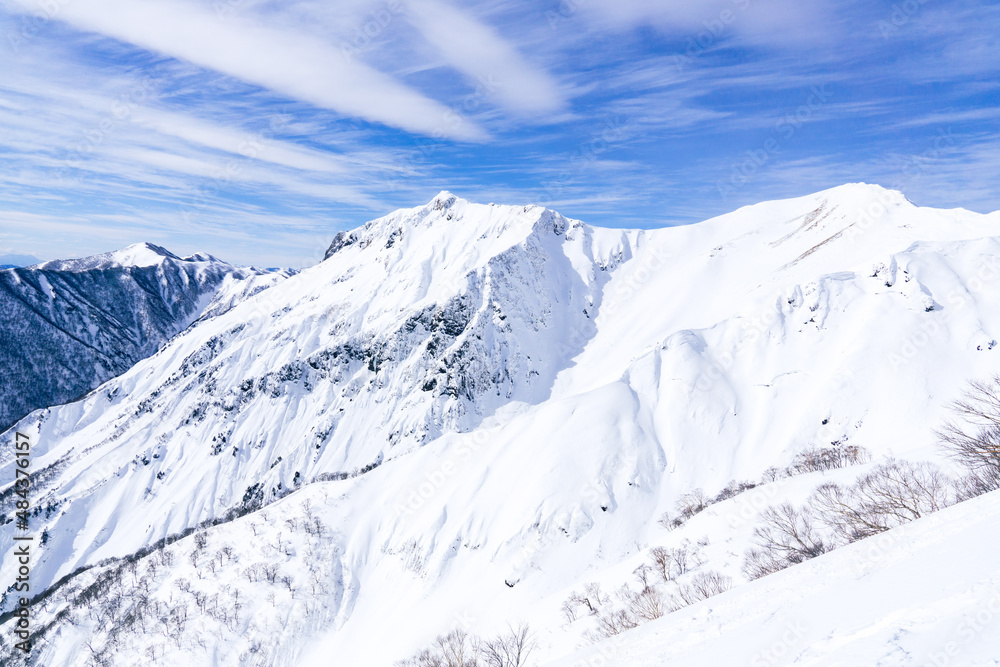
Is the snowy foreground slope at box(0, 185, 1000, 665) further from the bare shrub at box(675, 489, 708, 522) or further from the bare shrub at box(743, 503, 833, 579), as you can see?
the bare shrub at box(743, 503, 833, 579)

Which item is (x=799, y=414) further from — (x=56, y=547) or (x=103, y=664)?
(x=56, y=547)

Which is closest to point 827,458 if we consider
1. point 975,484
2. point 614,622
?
point 975,484

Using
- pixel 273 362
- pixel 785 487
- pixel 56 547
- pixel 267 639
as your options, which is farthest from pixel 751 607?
pixel 56 547

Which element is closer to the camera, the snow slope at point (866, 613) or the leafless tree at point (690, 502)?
the snow slope at point (866, 613)

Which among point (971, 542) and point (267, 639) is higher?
point (971, 542)

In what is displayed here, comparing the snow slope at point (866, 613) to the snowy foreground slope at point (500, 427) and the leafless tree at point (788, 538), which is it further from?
the leafless tree at point (788, 538)

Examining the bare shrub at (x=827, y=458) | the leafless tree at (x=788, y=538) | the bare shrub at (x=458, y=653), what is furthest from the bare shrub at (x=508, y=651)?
the bare shrub at (x=827, y=458)

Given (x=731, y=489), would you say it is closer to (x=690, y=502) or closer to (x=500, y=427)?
(x=690, y=502)

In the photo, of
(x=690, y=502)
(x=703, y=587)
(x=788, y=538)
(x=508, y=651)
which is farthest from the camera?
(x=690, y=502)

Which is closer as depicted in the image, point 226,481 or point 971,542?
point 971,542
